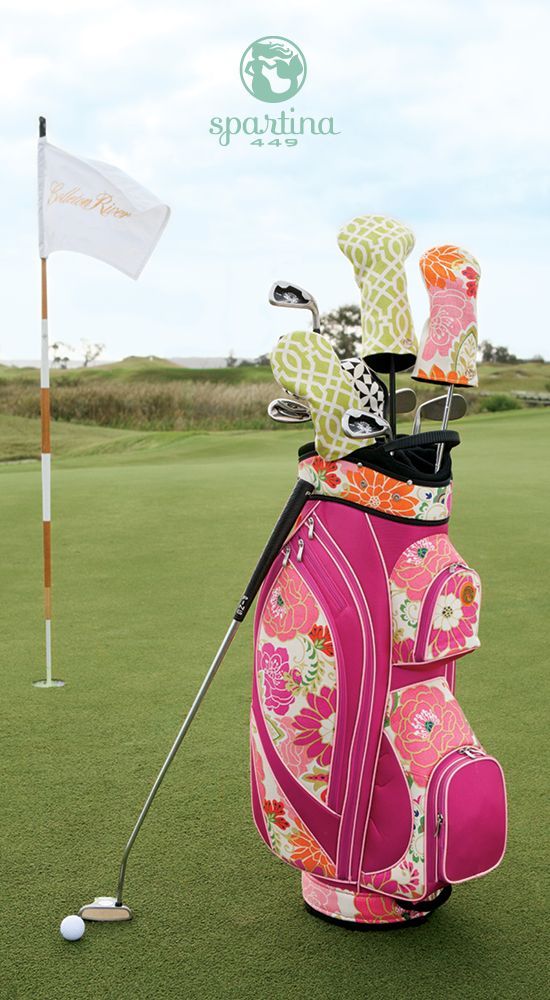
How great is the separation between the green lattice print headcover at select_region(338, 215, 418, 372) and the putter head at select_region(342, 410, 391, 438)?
0.73 ft

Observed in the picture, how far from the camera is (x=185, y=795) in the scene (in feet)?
10.9

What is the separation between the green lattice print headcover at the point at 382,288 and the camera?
2439 mm

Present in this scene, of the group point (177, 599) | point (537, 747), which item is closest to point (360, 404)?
point (537, 747)

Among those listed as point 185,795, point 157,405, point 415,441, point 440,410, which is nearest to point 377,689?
point 415,441

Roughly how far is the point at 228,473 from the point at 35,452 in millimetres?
11359

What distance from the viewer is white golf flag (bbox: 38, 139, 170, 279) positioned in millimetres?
4398

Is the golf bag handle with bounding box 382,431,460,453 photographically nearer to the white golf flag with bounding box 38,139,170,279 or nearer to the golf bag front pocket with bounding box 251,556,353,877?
the golf bag front pocket with bounding box 251,556,353,877

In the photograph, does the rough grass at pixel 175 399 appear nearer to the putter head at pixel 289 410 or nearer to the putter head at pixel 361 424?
the putter head at pixel 289 410

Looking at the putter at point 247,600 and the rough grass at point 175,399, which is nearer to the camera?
the putter at point 247,600

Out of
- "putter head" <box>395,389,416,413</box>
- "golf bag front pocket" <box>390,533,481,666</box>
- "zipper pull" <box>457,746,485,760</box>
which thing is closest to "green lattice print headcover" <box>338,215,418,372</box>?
"putter head" <box>395,389,416,413</box>

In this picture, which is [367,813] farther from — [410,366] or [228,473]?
[228,473]

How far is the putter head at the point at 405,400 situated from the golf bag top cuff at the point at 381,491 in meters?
0.23

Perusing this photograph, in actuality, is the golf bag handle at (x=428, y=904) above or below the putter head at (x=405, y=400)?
below

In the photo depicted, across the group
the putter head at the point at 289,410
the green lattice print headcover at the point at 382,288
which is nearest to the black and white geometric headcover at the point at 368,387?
the green lattice print headcover at the point at 382,288
